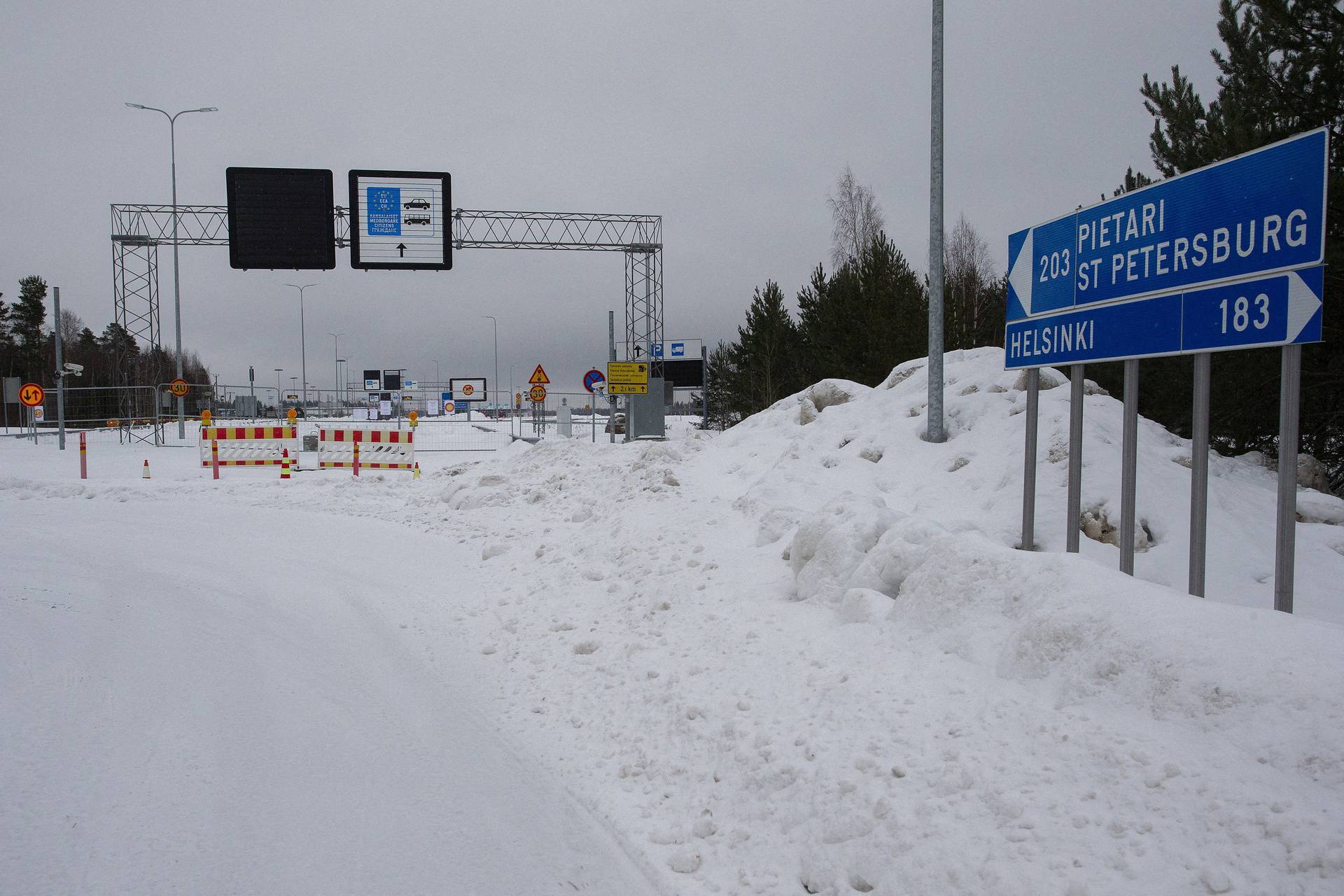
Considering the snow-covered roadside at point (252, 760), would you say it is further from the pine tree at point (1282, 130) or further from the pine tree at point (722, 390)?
the pine tree at point (722, 390)

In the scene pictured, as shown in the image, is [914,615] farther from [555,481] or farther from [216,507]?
[216,507]

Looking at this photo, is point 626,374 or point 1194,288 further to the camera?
point 626,374

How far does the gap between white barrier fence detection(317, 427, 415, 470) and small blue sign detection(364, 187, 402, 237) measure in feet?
20.5

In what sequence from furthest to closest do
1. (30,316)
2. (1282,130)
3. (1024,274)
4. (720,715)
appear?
(30,316), (1282,130), (1024,274), (720,715)

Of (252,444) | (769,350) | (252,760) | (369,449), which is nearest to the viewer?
(252,760)

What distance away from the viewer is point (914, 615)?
16.2 feet

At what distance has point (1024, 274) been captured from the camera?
7.35m

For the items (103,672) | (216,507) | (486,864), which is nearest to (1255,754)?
(486,864)

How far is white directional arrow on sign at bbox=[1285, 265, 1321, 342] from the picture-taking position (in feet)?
14.4

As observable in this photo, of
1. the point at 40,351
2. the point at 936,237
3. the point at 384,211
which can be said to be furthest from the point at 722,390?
the point at 40,351

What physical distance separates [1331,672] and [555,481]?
1155 centimetres

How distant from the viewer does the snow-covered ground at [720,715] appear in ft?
9.91

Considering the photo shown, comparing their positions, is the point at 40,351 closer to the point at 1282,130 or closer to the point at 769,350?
the point at 769,350

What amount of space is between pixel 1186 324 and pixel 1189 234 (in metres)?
0.60
